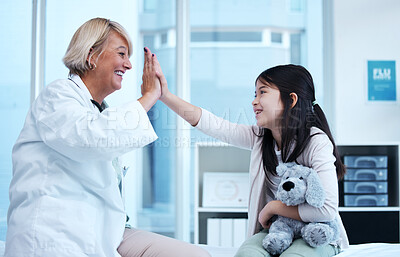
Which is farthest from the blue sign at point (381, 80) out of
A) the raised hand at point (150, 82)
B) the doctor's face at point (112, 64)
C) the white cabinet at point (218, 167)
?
the doctor's face at point (112, 64)

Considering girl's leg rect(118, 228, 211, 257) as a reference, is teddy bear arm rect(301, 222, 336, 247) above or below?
above

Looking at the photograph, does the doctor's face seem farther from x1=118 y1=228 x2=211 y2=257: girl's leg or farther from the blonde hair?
x1=118 y1=228 x2=211 y2=257: girl's leg

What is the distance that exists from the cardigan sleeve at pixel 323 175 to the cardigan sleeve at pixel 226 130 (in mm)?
294

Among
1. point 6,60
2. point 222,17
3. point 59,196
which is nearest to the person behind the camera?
point 59,196

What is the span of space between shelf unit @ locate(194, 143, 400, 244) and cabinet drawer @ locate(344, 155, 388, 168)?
0.09 metres

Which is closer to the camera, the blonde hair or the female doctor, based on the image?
the female doctor

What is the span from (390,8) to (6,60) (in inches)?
108

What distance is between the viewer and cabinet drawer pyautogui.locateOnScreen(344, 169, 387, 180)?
238 cm

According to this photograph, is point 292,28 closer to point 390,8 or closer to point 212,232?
point 390,8

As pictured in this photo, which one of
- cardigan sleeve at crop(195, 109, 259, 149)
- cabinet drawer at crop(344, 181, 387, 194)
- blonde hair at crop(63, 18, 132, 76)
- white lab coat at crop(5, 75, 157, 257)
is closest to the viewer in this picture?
white lab coat at crop(5, 75, 157, 257)

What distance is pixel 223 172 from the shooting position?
2.73 meters

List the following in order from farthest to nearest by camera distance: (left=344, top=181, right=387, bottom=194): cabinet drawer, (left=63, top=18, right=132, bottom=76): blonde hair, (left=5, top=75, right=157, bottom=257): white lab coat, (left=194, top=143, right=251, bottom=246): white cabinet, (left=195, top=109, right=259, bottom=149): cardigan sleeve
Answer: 1. (left=194, top=143, right=251, bottom=246): white cabinet
2. (left=344, top=181, right=387, bottom=194): cabinet drawer
3. (left=195, top=109, right=259, bottom=149): cardigan sleeve
4. (left=63, top=18, right=132, bottom=76): blonde hair
5. (left=5, top=75, right=157, bottom=257): white lab coat

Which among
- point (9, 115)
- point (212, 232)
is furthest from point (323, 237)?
point (9, 115)

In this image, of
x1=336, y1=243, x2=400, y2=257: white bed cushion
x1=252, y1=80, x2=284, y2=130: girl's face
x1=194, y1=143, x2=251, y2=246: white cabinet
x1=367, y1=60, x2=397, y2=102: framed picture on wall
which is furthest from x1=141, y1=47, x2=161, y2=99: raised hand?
x1=367, y1=60, x2=397, y2=102: framed picture on wall
